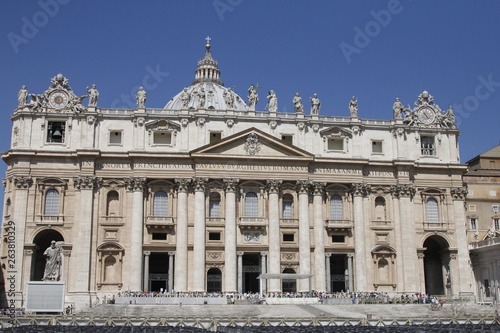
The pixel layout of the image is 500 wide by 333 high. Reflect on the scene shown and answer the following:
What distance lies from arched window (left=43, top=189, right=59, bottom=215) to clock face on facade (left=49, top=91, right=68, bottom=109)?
8647mm

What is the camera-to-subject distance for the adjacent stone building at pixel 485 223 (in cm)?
6950

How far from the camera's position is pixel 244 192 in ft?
226

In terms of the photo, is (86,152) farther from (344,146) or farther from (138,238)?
(344,146)

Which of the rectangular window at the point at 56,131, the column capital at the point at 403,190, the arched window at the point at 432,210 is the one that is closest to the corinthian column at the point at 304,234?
the column capital at the point at 403,190

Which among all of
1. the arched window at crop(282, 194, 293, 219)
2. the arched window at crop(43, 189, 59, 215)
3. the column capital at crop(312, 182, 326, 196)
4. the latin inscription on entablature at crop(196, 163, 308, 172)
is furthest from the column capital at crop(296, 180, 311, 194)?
the arched window at crop(43, 189, 59, 215)

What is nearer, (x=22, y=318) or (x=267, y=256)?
(x=22, y=318)

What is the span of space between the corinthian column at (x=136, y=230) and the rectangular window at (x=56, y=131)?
26.9 feet

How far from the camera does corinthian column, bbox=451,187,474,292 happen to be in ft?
231

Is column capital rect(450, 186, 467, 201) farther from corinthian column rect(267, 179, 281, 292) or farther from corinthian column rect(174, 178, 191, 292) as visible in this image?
corinthian column rect(174, 178, 191, 292)

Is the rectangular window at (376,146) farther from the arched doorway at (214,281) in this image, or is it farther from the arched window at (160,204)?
the arched window at (160,204)

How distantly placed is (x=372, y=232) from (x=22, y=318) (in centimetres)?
3926

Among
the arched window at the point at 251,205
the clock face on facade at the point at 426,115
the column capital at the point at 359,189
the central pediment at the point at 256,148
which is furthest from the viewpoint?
the clock face on facade at the point at 426,115

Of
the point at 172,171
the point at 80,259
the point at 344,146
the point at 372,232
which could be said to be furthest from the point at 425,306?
the point at 80,259

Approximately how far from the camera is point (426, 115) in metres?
74.8
